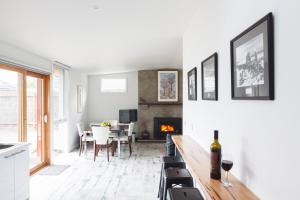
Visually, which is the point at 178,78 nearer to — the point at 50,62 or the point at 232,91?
the point at 50,62

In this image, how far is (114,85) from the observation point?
8.42m

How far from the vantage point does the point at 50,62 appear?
4984 mm

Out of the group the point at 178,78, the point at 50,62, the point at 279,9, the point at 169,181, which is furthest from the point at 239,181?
Answer: the point at 178,78

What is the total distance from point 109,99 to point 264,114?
24.5ft

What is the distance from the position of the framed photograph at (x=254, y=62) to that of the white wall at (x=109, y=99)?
272 inches

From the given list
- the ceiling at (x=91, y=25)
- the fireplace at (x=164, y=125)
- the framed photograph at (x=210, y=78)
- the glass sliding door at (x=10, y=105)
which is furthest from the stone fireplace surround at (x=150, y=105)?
the framed photograph at (x=210, y=78)

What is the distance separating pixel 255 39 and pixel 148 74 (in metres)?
7.01

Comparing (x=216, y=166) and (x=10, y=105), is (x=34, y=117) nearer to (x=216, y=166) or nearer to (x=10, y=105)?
(x=10, y=105)

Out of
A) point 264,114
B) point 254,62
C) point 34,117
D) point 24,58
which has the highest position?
point 24,58

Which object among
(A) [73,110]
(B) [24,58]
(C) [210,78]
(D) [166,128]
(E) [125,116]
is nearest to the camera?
(C) [210,78]

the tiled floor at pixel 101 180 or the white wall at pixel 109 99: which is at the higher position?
the white wall at pixel 109 99

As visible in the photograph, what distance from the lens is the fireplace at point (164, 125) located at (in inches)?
320

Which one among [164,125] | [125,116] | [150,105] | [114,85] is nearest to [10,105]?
[125,116]

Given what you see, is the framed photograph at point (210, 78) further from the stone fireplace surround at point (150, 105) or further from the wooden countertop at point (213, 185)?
the stone fireplace surround at point (150, 105)
